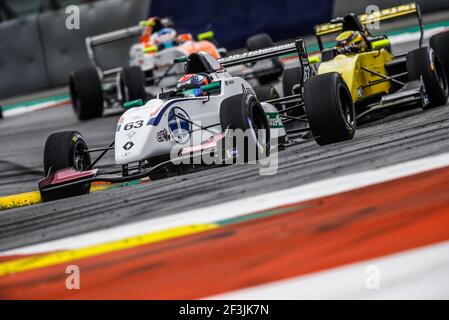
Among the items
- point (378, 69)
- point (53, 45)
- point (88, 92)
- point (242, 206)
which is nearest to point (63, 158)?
point (242, 206)

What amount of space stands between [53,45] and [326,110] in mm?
12561

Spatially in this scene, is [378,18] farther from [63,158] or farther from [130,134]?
[63,158]

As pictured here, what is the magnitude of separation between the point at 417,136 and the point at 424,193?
→ 2.31m

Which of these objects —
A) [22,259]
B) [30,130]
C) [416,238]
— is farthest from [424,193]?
[30,130]

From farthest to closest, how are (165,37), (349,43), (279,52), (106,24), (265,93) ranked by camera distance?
(106,24), (165,37), (349,43), (265,93), (279,52)

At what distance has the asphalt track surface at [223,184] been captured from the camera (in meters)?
6.41

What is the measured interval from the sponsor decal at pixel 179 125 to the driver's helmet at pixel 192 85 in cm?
43

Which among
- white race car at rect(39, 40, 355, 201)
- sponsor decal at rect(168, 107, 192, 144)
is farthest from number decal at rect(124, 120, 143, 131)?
sponsor decal at rect(168, 107, 192, 144)

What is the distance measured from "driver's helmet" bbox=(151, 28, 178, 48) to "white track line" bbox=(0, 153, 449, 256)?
32.5 feet

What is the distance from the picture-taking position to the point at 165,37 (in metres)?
15.8

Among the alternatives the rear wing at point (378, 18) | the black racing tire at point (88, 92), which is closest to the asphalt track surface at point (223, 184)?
the rear wing at point (378, 18)

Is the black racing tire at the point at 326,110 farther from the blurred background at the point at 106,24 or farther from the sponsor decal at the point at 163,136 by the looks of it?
the blurred background at the point at 106,24

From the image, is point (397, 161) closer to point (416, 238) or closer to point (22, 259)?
point (416, 238)

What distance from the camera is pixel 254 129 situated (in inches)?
315
